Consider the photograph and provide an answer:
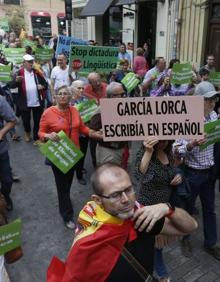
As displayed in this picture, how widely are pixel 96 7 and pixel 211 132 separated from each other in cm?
1480

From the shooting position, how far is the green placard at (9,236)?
2.39 metres

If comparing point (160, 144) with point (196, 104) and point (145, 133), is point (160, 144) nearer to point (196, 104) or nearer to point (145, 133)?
point (145, 133)

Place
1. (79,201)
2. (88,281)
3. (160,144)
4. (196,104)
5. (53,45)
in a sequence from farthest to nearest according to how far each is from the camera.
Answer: (53,45) < (79,201) < (160,144) < (196,104) < (88,281)

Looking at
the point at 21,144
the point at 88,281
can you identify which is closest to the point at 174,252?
the point at 88,281

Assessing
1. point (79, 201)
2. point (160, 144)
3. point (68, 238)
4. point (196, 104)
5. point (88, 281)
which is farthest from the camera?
point (79, 201)

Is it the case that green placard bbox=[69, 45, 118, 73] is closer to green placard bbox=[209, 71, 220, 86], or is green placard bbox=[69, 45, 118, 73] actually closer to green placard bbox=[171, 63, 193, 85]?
green placard bbox=[171, 63, 193, 85]

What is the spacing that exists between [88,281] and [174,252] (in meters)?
2.51

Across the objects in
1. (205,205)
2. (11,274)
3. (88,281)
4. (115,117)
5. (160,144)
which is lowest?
(11,274)

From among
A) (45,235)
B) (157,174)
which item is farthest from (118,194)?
(45,235)

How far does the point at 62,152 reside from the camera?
3.96 m

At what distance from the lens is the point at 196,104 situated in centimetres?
249

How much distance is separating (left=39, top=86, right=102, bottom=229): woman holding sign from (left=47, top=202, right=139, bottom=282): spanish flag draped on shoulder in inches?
90.4

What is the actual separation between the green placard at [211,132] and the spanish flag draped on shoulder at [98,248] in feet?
5.85

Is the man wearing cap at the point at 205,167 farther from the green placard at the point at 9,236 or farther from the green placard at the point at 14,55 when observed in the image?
the green placard at the point at 14,55
